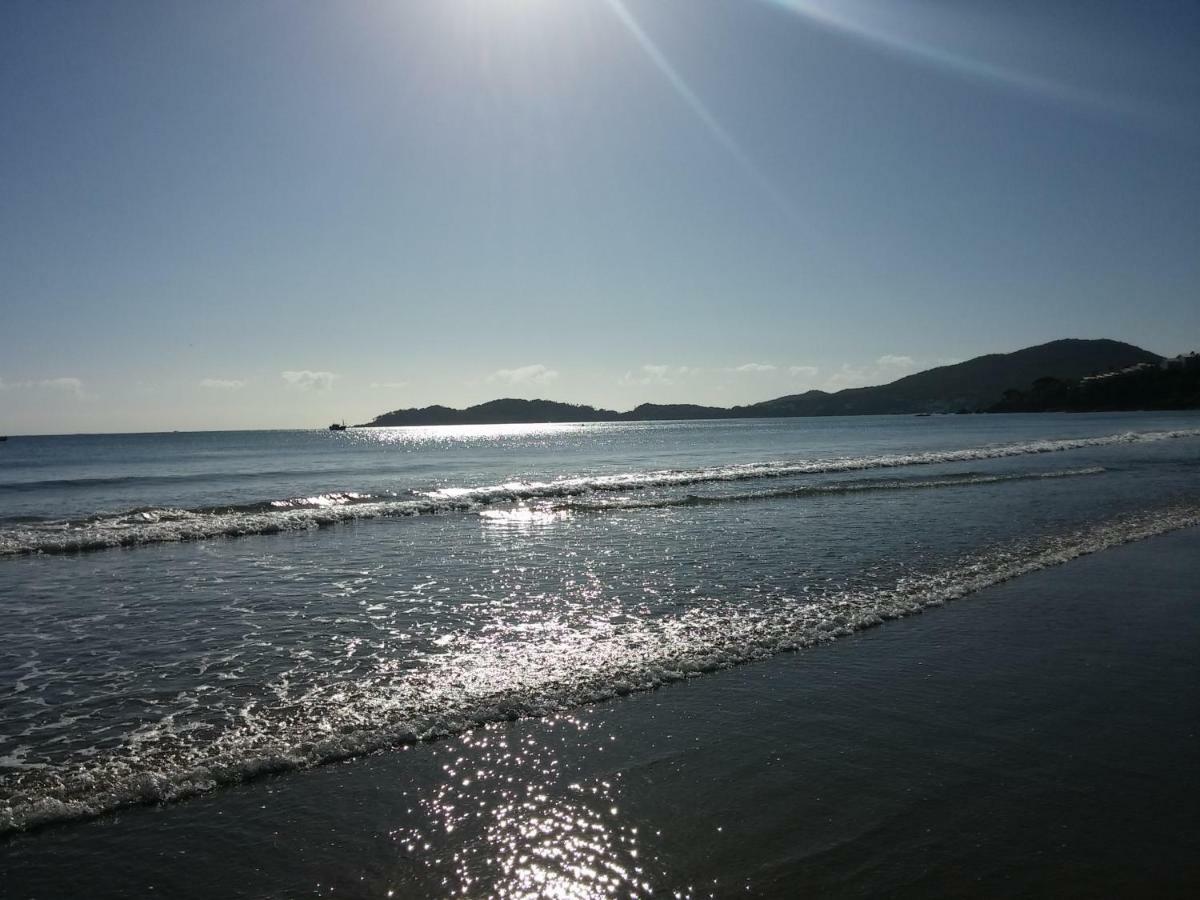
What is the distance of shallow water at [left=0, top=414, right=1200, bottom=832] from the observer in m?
6.57

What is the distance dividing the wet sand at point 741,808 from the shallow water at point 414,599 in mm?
630

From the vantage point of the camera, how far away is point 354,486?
1364 inches

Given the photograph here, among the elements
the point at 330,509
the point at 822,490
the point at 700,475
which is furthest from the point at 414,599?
the point at 700,475

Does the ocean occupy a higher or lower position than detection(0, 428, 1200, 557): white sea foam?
lower

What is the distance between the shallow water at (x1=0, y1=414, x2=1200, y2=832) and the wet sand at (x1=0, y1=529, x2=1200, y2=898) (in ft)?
2.07

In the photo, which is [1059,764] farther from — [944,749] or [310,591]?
[310,591]

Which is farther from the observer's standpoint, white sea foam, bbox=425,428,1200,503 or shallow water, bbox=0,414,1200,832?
white sea foam, bbox=425,428,1200,503

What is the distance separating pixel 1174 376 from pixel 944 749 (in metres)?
206

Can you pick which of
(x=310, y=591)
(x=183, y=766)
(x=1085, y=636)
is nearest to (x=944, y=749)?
(x=1085, y=636)

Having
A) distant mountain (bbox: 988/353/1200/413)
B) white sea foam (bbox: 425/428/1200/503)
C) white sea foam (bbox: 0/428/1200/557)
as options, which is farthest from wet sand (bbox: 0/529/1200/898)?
distant mountain (bbox: 988/353/1200/413)

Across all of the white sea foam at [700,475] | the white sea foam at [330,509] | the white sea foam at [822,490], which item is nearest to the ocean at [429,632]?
the white sea foam at [330,509]

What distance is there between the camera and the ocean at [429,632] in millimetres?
5086

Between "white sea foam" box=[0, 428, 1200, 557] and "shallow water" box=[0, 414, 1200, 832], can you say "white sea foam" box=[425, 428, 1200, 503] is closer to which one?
"white sea foam" box=[0, 428, 1200, 557]

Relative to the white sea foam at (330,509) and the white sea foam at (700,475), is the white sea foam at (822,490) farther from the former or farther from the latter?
the white sea foam at (700,475)
